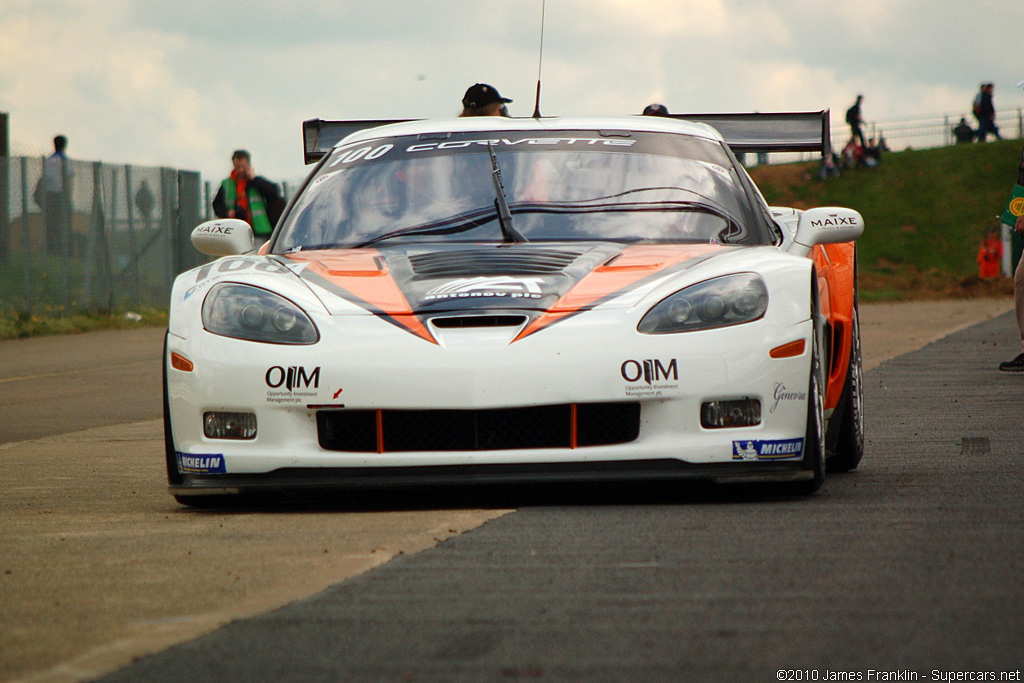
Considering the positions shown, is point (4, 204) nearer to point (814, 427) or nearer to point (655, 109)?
point (655, 109)

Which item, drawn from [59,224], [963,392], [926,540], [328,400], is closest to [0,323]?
[59,224]

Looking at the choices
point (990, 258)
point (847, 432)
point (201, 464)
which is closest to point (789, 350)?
point (847, 432)

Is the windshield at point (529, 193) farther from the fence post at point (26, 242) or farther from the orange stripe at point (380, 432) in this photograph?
the fence post at point (26, 242)

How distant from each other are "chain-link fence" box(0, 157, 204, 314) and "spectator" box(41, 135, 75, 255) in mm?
13

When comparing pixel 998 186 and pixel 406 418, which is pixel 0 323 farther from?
pixel 998 186

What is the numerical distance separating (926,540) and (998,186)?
157 feet

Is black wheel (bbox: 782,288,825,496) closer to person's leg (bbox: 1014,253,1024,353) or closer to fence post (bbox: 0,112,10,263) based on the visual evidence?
person's leg (bbox: 1014,253,1024,353)

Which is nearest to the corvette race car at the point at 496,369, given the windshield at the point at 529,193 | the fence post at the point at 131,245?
the windshield at the point at 529,193

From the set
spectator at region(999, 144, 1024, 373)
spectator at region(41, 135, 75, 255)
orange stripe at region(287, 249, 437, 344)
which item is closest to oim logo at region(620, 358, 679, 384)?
orange stripe at region(287, 249, 437, 344)

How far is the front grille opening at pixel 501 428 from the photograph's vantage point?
4.94 m

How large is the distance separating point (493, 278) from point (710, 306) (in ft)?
2.19

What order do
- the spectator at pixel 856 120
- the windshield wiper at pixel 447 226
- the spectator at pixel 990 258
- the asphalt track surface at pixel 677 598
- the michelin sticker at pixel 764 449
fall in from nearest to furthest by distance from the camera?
1. the asphalt track surface at pixel 677 598
2. the michelin sticker at pixel 764 449
3. the windshield wiper at pixel 447 226
4. the spectator at pixel 990 258
5. the spectator at pixel 856 120

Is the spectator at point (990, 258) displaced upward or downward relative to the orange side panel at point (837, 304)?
downward

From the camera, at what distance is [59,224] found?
21688 mm
